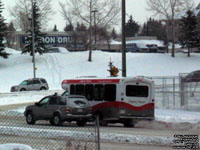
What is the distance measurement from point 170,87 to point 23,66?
1303 inches

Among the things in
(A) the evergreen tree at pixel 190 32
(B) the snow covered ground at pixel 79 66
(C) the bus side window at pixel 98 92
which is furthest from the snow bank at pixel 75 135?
(A) the evergreen tree at pixel 190 32

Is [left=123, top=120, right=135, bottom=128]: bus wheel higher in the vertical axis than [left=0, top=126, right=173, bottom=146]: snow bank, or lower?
lower

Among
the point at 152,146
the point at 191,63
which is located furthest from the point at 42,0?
the point at 152,146

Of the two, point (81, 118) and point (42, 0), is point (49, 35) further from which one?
point (81, 118)

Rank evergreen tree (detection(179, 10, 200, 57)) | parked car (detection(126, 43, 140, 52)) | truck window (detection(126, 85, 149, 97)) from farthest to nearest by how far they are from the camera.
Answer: parked car (detection(126, 43, 140, 52))
evergreen tree (detection(179, 10, 200, 57))
truck window (detection(126, 85, 149, 97))

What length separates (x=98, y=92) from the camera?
74.7ft

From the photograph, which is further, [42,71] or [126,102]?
[42,71]

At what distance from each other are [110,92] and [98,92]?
3.24ft

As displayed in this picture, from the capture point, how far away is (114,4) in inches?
2645

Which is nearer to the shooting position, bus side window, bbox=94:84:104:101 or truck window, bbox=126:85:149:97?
truck window, bbox=126:85:149:97

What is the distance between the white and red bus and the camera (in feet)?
70.6

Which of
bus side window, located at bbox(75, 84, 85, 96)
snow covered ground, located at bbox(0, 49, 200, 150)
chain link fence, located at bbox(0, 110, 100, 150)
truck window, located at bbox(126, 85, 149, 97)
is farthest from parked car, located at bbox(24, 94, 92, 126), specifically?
snow covered ground, located at bbox(0, 49, 200, 150)

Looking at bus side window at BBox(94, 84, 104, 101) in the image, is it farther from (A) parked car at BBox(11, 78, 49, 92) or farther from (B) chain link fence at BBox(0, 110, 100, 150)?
(A) parked car at BBox(11, 78, 49, 92)

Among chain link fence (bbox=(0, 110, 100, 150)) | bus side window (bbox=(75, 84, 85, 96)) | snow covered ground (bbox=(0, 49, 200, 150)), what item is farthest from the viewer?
snow covered ground (bbox=(0, 49, 200, 150))
